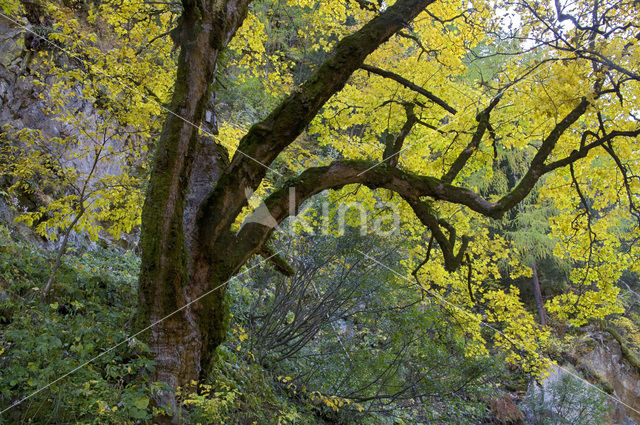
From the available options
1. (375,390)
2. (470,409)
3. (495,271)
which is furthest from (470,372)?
(495,271)

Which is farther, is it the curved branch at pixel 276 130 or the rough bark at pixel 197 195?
the curved branch at pixel 276 130

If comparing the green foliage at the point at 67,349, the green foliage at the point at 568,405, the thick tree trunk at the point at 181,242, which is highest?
the thick tree trunk at the point at 181,242

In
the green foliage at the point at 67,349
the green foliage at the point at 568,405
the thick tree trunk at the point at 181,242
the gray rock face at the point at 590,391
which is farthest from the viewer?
the gray rock face at the point at 590,391

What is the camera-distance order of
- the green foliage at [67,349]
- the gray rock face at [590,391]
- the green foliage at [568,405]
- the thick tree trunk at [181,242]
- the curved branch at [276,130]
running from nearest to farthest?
the green foliage at [67,349] → the thick tree trunk at [181,242] → the curved branch at [276,130] → the green foliage at [568,405] → the gray rock face at [590,391]

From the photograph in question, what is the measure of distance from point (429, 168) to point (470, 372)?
3.11 meters

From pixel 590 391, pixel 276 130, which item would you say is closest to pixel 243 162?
pixel 276 130

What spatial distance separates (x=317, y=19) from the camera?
21.1 ft

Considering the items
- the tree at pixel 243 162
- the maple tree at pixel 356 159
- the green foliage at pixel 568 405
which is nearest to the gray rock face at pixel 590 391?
the green foliage at pixel 568 405

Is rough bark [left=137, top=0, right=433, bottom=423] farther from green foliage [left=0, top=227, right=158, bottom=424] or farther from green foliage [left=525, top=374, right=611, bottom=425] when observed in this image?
green foliage [left=525, top=374, right=611, bottom=425]

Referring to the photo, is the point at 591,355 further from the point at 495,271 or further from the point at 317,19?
the point at 317,19

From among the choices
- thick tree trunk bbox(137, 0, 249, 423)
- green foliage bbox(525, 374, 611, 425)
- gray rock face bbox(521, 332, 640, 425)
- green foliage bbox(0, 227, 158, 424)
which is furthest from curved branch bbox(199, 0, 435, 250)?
green foliage bbox(525, 374, 611, 425)

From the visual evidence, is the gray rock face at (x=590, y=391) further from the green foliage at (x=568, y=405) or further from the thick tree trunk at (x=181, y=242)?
the thick tree trunk at (x=181, y=242)

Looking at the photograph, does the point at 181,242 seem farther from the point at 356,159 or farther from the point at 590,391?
the point at 590,391

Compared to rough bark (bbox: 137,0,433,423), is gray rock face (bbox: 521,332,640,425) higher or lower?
lower
